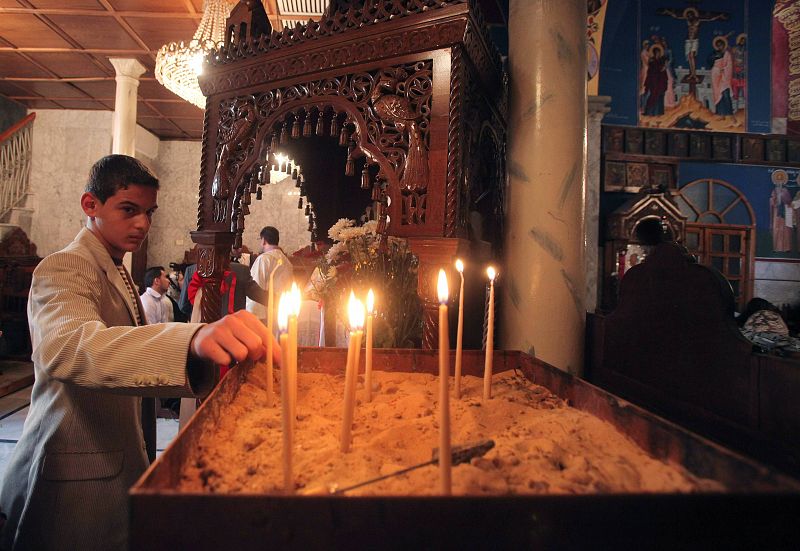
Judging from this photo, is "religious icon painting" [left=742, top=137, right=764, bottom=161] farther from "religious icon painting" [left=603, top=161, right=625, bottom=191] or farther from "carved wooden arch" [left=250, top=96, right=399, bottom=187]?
"carved wooden arch" [left=250, top=96, right=399, bottom=187]

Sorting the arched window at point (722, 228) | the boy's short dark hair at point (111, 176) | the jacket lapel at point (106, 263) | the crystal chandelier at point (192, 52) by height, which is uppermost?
the crystal chandelier at point (192, 52)

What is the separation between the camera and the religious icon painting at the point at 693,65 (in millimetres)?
9648

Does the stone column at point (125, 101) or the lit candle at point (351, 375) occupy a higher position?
the stone column at point (125, 101)

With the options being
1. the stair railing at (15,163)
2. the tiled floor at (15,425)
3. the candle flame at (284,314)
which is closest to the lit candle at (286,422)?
the candle flame at (284,314)

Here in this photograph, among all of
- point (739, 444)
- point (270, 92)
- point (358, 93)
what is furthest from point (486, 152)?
point (739, 444)

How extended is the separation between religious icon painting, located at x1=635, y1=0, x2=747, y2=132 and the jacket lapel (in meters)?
10.7

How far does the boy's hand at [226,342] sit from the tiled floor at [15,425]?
338cm

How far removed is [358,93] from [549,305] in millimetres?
1411

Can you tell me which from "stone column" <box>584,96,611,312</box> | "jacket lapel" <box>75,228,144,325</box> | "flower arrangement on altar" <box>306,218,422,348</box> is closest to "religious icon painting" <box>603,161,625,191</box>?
"stone column" <box>584,96,611,312</box>

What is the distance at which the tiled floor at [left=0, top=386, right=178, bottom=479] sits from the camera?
4.07 meters

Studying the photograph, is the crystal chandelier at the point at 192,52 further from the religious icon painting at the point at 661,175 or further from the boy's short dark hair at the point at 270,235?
the religious icon painting at the point at 661,175

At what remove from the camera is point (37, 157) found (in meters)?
10.4

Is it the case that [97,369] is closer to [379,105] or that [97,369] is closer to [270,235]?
[379,105]

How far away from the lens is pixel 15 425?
187 inches
